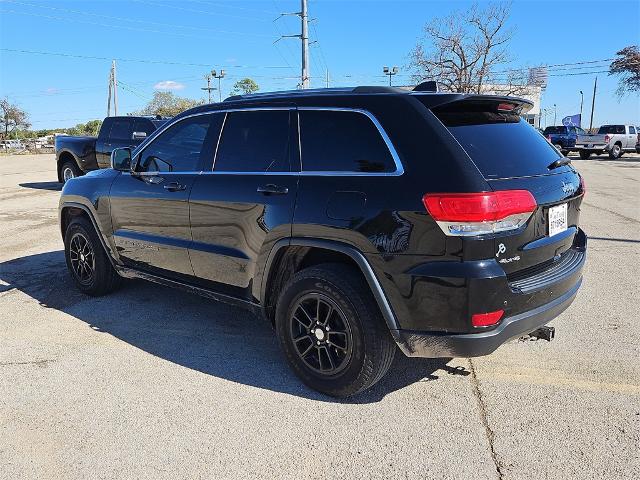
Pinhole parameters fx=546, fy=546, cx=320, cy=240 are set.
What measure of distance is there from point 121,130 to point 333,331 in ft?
38.4

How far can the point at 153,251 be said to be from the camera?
4.46m

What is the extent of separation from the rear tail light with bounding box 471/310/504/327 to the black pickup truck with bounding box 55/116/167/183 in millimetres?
11239

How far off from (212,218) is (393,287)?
1548 mm

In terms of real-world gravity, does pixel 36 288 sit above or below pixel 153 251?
below

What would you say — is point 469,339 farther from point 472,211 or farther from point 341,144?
point 341,144

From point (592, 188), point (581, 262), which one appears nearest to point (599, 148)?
point (592, 188)

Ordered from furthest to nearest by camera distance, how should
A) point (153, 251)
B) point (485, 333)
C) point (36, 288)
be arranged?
point (36, 288)
point (153, 251)
point (485, 333)

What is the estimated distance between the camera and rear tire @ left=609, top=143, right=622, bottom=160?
33.8 meters

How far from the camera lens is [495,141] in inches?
125

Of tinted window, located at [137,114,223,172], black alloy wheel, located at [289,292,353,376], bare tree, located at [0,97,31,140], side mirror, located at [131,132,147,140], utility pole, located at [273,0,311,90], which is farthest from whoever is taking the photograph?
bare tree, located at [0,97,31,140]

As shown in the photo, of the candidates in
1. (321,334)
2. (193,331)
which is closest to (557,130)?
(193,331)

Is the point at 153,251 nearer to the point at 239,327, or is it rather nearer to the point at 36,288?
the point at 239,327

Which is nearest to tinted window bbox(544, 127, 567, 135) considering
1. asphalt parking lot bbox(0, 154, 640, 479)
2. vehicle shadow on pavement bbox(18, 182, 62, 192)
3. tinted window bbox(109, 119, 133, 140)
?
tinted window bbox(109, 119, 133, 140)

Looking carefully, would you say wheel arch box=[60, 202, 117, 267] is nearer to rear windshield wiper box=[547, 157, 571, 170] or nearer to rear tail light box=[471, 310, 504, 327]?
rear tail light box=[471, 310, 504, 327]
